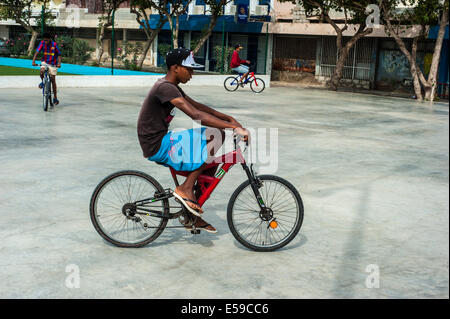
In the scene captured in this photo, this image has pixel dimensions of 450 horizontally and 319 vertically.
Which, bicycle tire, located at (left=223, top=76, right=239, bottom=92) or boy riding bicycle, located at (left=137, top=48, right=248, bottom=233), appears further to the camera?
bicycle tire, located at (left=223, top=76, right=239, bottom=92)

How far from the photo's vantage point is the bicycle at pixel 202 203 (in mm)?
5172

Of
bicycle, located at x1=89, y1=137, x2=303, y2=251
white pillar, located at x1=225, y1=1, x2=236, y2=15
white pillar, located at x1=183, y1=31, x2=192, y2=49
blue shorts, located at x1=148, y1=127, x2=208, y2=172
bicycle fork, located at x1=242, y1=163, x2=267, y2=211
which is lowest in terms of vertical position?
bicycle, located at x1=89, y1=137, x2=303, y2=251

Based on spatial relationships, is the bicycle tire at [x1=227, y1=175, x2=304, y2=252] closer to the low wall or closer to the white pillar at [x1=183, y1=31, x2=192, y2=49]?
the low wall

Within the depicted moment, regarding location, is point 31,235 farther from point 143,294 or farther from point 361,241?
point 361,241

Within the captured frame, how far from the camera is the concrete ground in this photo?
14.7 ft

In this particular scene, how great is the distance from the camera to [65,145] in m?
10.2

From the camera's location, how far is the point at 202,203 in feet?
17.4

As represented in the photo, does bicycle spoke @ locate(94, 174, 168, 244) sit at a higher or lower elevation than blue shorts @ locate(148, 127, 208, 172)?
lower

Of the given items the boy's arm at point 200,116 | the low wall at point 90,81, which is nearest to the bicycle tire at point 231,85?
the low wall at point 90,81

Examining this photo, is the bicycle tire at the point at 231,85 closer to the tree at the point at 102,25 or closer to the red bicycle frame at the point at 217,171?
the tree at the point at 102,25

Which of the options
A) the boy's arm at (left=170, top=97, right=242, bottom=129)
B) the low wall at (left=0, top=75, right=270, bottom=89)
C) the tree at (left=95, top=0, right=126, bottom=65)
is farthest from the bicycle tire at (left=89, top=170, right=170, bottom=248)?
the tree at (left=95, top=0, right=126, bottom=65)

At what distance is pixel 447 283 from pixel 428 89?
2491 cm

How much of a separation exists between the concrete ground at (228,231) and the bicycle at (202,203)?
147 mm

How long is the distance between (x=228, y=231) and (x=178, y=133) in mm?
1366
